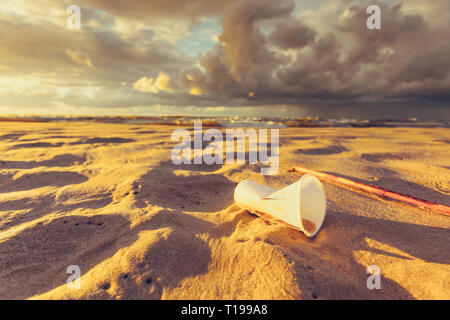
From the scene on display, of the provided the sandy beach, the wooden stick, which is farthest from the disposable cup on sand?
the wooden stick

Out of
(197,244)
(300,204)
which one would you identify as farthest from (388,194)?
(197,244)

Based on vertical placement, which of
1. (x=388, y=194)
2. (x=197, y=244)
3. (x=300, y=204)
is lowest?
(x=197, y=244)

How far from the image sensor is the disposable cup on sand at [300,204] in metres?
2.45

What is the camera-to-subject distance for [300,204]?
2439mm

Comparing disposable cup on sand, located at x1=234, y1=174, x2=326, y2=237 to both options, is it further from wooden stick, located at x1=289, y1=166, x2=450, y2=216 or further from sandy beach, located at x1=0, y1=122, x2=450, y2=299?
wooden stick, located at x1=289, y1=166, x2=450, y2=216

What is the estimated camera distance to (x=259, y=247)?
2316 millimetres

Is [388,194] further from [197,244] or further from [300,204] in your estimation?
[197,244]

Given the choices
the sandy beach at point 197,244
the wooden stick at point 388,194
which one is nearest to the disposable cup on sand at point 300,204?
the sandy beach at point 197,244

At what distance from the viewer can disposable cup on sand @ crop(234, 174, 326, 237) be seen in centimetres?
245
